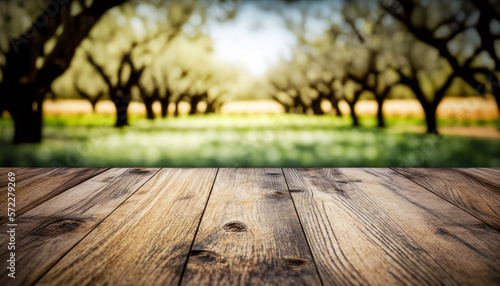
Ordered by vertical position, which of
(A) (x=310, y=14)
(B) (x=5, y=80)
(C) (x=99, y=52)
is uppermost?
(A) (x=310, y=14)

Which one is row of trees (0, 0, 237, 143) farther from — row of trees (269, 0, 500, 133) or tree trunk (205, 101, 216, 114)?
row of trees (269, 0, 500, 133)

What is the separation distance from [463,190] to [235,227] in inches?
41.0

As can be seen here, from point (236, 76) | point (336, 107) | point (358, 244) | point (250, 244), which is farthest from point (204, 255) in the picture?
point (336, 107)

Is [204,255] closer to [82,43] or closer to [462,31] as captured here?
[82,43]

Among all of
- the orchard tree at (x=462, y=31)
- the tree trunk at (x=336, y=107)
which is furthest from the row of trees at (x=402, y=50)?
the tree trunk at (x=336, y=107)

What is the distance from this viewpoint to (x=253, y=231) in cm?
100

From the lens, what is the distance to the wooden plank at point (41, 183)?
4.21ft

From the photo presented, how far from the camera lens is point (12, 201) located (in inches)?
51.2

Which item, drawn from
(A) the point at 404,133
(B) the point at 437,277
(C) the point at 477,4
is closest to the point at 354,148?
(A) the point at 404,133

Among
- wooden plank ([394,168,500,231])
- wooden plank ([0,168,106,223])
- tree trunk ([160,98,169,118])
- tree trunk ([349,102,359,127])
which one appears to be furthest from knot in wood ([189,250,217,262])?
tree trunk ([349,102,359,127])

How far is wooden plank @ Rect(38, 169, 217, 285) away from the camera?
74 centimetres

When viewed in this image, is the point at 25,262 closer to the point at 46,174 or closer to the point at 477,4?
the point at 46,174

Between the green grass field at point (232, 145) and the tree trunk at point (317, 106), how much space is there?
13.2 inches

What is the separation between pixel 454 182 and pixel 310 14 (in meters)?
1.62
